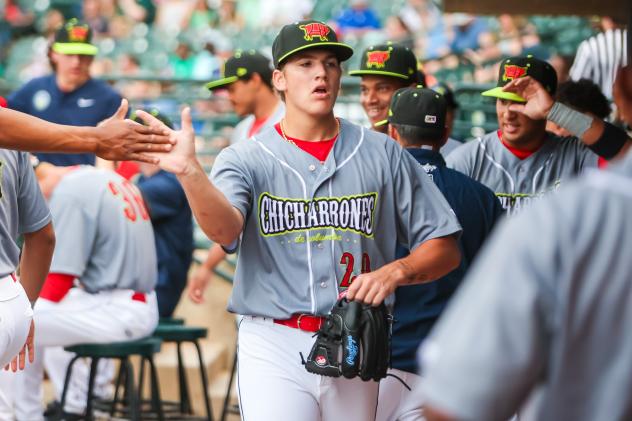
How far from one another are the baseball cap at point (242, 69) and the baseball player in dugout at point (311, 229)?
137 inches

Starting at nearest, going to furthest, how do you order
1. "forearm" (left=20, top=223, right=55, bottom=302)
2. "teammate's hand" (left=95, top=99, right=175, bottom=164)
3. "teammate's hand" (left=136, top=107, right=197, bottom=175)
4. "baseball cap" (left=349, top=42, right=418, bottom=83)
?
"teammate's hand" (left=136, top=107, right=197, bottom=175) < "teammate's hand" (left=95, top=99, right=175, bottom=164) < "forearm" (left=20, top=223, right=55, bottom=302) < "baseball cap" (left=349, top=42, right=418, bottom=83)

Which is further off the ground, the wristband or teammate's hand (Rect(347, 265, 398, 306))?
the wristband

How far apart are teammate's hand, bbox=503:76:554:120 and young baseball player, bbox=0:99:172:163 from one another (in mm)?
2419

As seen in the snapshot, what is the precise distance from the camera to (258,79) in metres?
7.90

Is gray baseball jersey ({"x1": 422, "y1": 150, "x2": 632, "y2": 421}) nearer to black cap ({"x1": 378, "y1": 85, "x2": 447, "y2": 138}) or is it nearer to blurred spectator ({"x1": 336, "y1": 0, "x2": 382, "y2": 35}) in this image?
black cap ({"x1": 378, "y1": 85, "x2": 447, "y2": 138})

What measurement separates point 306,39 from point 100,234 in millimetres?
3123

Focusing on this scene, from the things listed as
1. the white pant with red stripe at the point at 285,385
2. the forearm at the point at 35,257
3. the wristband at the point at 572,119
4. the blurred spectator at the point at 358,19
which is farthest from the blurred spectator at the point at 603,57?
the blurred spectator at the point at 358,19

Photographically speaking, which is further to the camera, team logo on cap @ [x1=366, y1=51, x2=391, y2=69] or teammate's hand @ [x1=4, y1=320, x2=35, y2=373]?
team logo on cap @ [x1=366, y1=51, x2=391, y2=69]

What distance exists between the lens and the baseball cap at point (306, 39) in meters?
4.33

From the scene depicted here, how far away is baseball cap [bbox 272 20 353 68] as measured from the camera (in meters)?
4.33

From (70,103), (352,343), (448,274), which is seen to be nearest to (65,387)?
(70,103)

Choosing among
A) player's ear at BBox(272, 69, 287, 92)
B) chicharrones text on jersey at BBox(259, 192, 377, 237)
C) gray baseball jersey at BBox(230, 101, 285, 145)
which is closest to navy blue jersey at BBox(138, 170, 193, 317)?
gray baseball jersey at BBox(230, 101, 285, 145)

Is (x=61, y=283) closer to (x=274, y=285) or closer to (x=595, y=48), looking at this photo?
(x=274, y=285)

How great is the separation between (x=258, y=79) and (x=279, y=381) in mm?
4149
